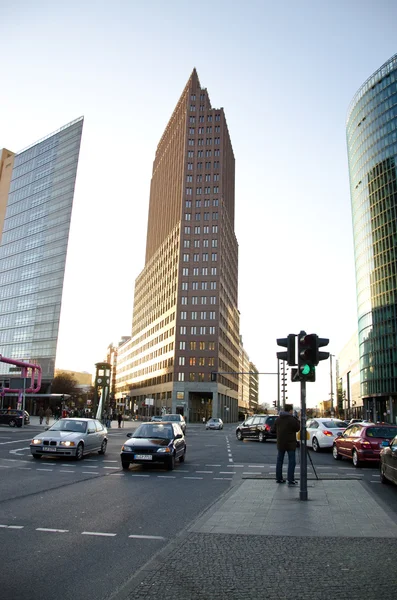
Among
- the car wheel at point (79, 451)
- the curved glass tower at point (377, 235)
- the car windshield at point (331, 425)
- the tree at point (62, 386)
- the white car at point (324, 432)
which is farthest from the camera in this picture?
the tree at point (62, 386)

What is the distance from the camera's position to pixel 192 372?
287 feet

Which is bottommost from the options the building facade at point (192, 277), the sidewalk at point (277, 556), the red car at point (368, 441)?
the sidewalk at point (277, 556)

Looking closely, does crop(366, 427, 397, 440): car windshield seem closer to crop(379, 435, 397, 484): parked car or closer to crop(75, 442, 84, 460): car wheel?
crop(379, 435, 397, 484): parked car

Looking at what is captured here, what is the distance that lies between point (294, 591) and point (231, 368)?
4338 inches

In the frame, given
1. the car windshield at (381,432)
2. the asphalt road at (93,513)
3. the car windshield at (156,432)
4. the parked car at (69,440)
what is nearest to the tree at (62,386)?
the parked car at (69,440)

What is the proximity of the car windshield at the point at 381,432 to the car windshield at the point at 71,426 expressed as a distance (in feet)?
32.0

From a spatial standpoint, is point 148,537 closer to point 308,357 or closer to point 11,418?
point 308,357

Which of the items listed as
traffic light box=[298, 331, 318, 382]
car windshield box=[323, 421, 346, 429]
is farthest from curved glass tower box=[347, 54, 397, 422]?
traffic light box=[298, 331, 318, 382]

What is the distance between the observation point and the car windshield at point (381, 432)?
1567cm

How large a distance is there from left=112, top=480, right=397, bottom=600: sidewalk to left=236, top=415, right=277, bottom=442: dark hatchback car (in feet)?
66.1

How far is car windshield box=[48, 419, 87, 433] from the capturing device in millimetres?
16766

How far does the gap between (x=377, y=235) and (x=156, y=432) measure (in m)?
81.7

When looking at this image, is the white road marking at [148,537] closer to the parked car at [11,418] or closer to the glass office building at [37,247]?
the parked car at [11,418]

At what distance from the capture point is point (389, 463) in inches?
439
